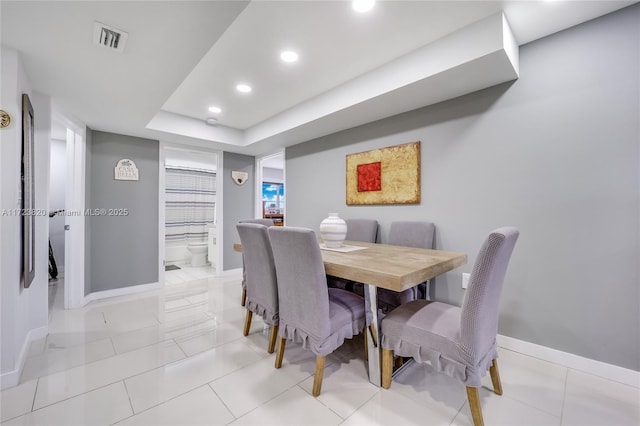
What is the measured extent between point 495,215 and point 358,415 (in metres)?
1.83

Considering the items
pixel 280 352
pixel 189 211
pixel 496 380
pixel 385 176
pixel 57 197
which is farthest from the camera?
pixel 189 211

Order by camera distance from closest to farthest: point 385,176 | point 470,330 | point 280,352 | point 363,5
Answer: point 470,330 → point 363,5 → point 280,352 → point 385,176

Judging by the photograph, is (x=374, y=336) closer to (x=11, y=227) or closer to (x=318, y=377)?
(x=318, y=377)

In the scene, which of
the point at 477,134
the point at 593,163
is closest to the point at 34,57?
the point at 477,134

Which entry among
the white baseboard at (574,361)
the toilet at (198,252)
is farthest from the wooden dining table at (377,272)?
the toilet at (198,252)

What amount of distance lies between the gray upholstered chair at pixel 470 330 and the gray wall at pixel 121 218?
3615 millimetres

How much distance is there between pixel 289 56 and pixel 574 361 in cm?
309

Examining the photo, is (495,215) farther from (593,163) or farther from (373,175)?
(373,175)

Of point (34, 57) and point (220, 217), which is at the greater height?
point (34, 57)

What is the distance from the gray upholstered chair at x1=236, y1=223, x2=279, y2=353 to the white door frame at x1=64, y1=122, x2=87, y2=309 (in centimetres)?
239

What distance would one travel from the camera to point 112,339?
228 cm

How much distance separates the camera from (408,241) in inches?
104

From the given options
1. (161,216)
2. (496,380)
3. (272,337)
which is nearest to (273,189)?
(161,216)

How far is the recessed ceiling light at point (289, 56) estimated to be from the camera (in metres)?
2.13
